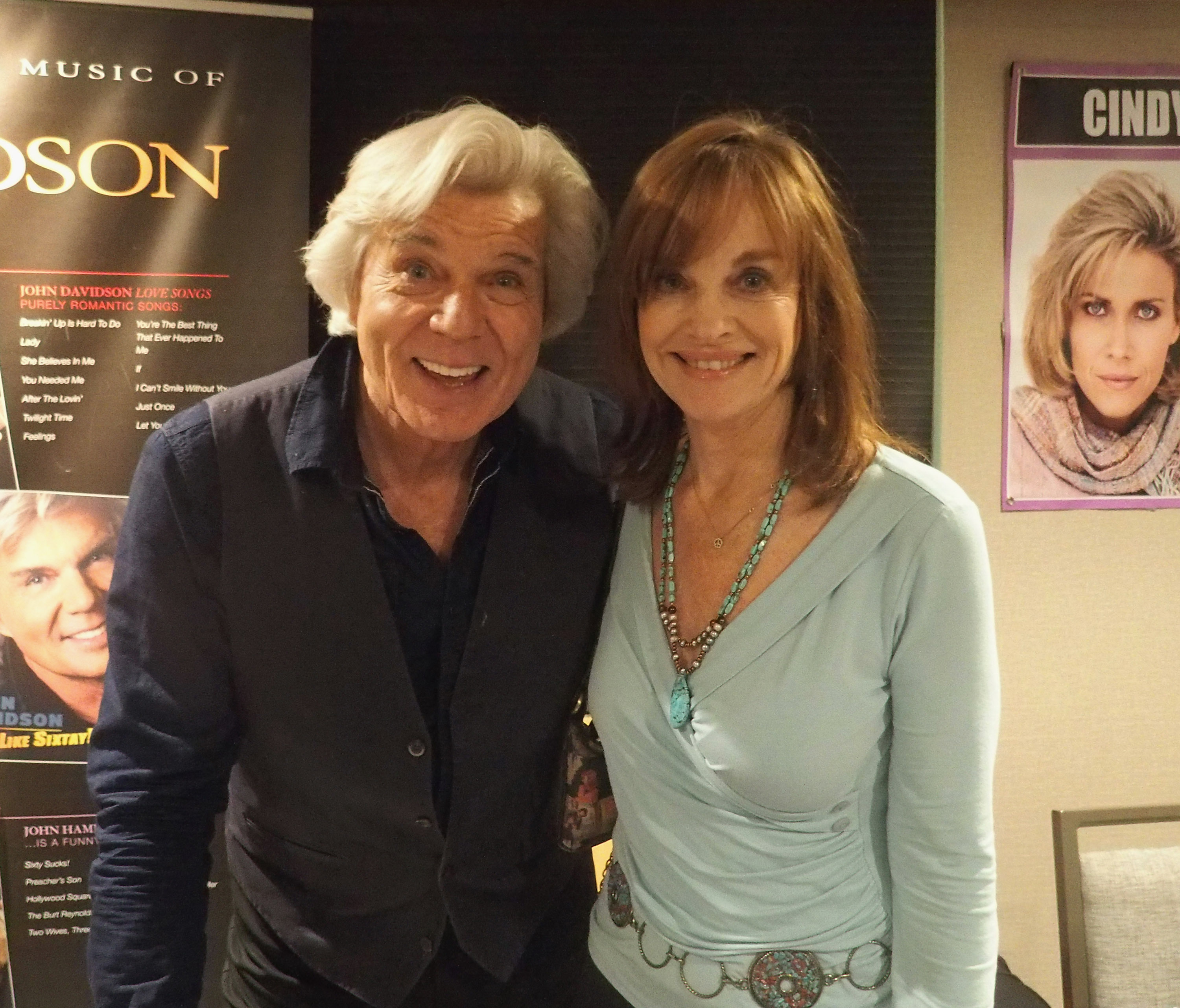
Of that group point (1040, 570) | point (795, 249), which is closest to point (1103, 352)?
point (1040, 570)

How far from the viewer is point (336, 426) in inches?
58.2

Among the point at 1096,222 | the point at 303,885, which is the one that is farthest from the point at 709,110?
the point at 303,885

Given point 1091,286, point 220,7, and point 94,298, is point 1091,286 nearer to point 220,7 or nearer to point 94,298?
point 220,7

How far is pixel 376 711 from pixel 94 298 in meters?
1.38

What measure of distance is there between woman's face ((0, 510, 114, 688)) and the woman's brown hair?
1.52 meters

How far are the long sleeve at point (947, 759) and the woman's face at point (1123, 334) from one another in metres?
1.66

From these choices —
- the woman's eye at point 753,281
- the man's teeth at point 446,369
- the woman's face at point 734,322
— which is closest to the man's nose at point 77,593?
the man's teeth at point 446,369

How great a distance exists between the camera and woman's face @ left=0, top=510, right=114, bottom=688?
7.75 ft

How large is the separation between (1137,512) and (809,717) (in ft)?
6.35

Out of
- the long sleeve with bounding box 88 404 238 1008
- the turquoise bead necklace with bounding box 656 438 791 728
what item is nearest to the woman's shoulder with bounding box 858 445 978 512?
the turquoise bead necklace with bounding box 656 438 791 728

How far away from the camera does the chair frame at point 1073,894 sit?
204cm

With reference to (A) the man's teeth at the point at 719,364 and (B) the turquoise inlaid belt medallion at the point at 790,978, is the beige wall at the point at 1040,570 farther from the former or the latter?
(B) the turquoise inlaid belt medallion at the point at 790,978

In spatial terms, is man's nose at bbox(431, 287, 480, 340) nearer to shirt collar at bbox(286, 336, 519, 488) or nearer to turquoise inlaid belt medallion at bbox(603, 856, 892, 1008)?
shirt collar at bbox(286, 336, 519, 488)

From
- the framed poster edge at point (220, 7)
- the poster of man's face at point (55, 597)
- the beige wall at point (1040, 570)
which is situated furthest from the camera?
the beige wall at point (1040, 570)
